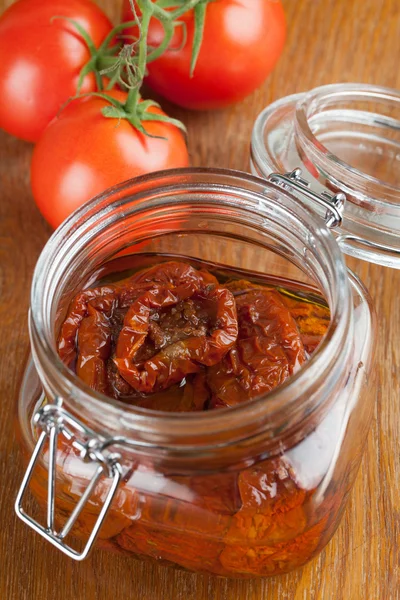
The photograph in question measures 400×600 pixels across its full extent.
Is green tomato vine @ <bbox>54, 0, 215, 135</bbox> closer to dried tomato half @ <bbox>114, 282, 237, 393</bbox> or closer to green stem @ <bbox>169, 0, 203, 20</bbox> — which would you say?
green stem @ <bbox>169, 0, 203, 20</bbox>

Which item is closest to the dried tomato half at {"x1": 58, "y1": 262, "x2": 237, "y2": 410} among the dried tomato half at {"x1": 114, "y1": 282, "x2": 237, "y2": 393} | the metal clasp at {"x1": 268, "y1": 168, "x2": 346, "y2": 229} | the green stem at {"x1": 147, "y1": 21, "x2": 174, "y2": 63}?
the dried tomato half at {"x1": 114, "y1": 282, "x2": 237, "y2": 393}

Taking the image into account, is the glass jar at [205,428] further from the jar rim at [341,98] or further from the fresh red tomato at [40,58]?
the fresh red tomato at [40,58]

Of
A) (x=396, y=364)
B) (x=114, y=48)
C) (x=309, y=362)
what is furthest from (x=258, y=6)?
(x=309, y=362)

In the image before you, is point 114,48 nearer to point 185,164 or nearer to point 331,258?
point 185,164

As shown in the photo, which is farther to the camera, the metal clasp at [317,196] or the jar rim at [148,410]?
the metal clasp at [317,196]

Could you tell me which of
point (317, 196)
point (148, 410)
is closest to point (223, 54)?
point (317, 196)

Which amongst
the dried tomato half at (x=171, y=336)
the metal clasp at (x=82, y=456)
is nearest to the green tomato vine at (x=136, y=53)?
the dried tomato half at (x=171, y=336)
